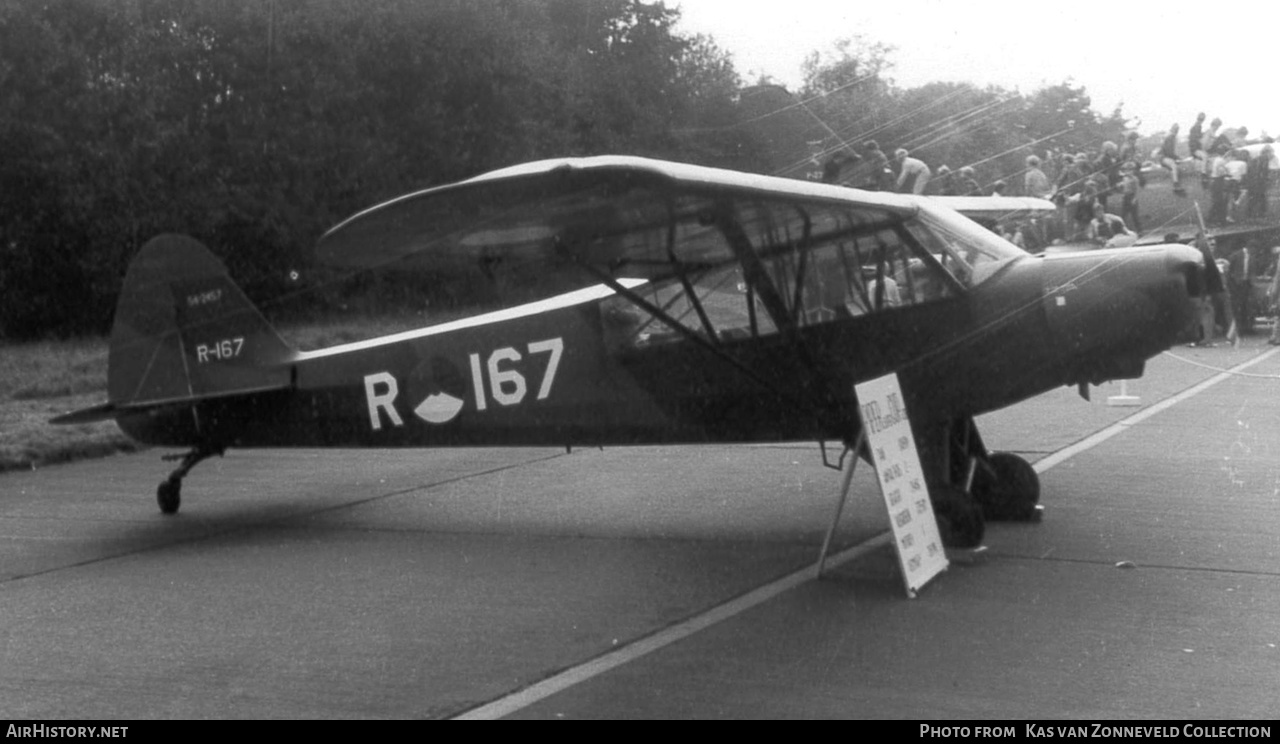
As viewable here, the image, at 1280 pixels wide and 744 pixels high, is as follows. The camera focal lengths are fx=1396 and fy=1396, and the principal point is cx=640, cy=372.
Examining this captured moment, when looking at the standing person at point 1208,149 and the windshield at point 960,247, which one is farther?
the standing person at point 1208,149

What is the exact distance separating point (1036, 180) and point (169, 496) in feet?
23.8

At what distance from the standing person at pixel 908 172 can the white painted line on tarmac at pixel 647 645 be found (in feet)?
10.5

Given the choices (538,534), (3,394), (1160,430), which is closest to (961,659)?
(538,534)

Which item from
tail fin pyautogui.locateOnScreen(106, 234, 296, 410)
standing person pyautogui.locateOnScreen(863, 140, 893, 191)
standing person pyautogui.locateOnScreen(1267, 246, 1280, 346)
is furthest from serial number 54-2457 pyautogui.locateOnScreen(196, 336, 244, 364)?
standing person pyautogui.locateOnScreen(1267, 246, 1280, 346)

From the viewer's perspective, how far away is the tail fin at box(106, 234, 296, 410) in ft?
31.8

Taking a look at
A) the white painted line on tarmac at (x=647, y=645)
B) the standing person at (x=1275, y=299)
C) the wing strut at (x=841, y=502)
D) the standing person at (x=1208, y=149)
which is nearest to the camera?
the white painted line on tarmac at (x=647, y=645)

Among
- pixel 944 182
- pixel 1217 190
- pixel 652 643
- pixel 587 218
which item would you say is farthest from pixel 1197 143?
pixel 652 643

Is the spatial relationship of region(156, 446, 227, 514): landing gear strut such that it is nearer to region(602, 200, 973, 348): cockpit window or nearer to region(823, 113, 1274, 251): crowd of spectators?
region(602, 200, 973, 348): cockpit window

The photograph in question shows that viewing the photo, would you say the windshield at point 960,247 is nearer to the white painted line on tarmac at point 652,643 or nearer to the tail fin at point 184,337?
the white painted line on tarmac at point 652,643

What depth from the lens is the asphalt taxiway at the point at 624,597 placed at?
5.34 m

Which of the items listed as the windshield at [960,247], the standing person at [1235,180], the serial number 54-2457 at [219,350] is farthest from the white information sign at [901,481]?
the standing person at [1235,180]

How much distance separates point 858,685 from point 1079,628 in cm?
136

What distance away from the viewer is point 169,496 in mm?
9977

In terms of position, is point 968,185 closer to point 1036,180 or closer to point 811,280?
point 1036,180
